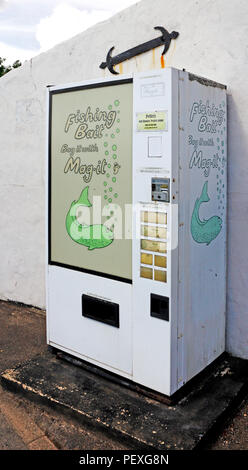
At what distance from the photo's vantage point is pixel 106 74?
4.07 meters

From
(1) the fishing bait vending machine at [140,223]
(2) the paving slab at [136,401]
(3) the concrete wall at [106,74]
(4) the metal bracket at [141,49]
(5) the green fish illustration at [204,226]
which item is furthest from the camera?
(4) the metal bracket at [141,49]

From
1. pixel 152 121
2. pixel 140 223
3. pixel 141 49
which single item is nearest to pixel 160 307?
pixel 140 223

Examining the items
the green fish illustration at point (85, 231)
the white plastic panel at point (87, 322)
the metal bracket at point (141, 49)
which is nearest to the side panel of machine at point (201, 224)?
the white plastic panel at point (87, 322)

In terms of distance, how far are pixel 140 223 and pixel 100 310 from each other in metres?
0.71

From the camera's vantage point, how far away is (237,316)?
3482 millimetres

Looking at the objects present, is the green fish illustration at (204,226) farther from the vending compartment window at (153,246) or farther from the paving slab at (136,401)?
the paving slab at (136,401)

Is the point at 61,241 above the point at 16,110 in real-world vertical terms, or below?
below

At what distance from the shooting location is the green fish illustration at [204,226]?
2977mm

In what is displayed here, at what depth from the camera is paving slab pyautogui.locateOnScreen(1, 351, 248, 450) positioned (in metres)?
2.63

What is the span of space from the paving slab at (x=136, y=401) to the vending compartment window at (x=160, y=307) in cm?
55

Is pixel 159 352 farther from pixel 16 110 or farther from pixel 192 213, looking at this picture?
pixel 16 110

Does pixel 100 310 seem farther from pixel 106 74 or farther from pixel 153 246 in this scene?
pixel 106 74
